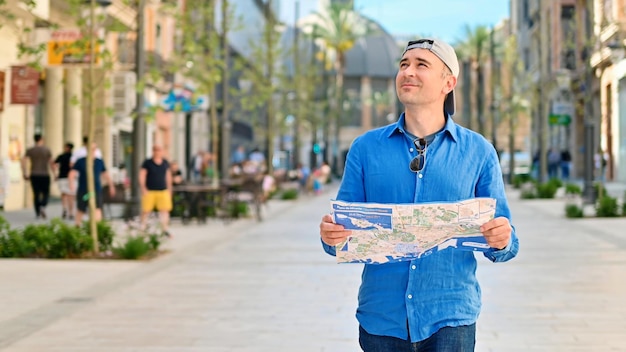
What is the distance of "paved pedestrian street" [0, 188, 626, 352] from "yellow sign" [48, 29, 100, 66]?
3.10 meters

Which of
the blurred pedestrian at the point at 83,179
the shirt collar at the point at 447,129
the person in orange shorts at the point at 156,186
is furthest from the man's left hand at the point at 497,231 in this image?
the blurred pedestrian at the point at 83,179

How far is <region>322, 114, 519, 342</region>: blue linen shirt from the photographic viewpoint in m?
4.18

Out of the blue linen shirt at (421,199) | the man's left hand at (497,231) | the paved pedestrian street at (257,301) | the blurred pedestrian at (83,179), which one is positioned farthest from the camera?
the blurred pedestrian at (83,179)

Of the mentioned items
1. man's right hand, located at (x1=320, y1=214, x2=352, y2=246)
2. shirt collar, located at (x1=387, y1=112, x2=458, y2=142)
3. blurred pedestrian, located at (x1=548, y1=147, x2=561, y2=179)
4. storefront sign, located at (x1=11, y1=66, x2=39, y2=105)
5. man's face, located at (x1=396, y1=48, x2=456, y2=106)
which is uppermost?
storefront sign, located at (x1=11, y1=66, x2=39, y2=105)

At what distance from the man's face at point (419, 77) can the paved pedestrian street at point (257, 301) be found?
474 cm

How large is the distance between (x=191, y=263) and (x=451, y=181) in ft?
41.1

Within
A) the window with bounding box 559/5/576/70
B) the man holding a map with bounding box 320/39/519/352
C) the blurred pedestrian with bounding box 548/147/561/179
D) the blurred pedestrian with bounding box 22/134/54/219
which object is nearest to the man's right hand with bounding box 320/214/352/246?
the man holding a map with bounding box 320/39/519/352

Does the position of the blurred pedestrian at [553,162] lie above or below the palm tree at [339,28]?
below

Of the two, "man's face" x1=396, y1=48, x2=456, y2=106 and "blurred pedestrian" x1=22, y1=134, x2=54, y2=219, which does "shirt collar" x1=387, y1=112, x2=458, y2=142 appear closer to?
"man's face" x1=396, y1=48, x2=456, y2=106

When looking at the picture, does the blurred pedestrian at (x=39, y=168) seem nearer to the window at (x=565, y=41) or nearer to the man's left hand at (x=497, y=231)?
the man's left hand at (x=497, y=231)

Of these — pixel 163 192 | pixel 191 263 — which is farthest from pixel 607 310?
pixel 163 192

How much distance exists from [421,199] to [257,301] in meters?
7.89

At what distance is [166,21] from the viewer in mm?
53688

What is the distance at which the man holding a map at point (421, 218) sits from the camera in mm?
4055
